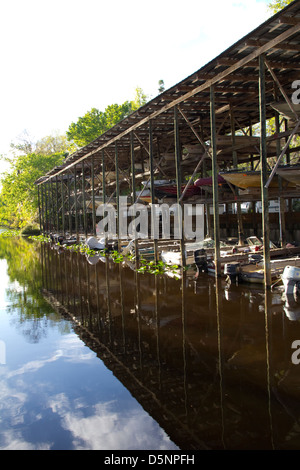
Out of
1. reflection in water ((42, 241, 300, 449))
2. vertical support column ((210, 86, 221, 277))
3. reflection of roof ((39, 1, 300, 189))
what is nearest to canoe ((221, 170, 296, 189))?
vertical support column ((210, 86, 221, 277))

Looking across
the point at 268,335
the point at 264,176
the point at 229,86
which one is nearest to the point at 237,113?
the point at 229,86

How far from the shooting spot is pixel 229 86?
13555mm

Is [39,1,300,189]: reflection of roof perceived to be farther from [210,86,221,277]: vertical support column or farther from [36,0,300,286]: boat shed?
[210,86,221,277]: vertical support column

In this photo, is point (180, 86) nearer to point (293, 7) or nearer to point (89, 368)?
point (293, 7)

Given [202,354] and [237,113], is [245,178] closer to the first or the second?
[237,113]

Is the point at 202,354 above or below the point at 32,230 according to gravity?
below

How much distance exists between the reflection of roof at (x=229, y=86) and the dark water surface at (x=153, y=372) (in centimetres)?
624

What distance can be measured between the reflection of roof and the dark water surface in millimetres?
6238

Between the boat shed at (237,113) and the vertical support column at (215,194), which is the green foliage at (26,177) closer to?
the boat shed at (237,113)

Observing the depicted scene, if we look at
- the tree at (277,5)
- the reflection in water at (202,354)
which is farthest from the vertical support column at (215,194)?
the tree at (277,5)

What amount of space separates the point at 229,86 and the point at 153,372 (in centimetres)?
1103

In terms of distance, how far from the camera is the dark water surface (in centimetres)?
419
